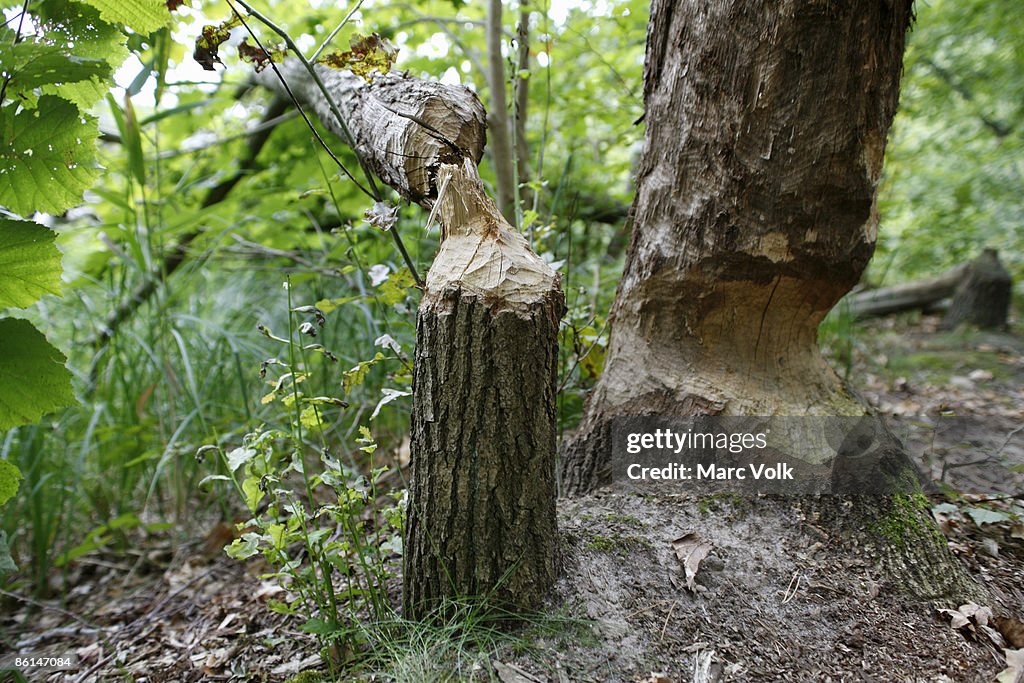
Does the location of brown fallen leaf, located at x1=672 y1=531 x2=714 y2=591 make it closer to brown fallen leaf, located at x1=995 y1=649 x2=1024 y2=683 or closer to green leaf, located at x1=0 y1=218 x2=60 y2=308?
brown fallen leaf, located at x1=995 y1=649 x2=1024 y2=683

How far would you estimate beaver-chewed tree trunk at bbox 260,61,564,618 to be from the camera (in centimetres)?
126

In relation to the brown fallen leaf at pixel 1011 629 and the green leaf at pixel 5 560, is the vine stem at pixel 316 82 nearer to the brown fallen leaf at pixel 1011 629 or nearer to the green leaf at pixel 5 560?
the green leaf at pixel 5 560

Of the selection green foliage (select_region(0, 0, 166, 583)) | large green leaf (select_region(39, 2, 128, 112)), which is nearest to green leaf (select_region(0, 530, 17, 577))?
green foliage (select_region(0, 0, 166, 583))

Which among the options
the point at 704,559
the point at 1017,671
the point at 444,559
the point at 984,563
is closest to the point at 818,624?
the point at 704,559

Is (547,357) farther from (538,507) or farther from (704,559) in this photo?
(704,559)

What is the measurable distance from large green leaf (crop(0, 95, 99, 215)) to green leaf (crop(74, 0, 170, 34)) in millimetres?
196

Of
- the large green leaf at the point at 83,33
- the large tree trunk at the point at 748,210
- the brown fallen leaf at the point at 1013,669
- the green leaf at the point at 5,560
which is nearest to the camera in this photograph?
the green leaf at the point at 5,560

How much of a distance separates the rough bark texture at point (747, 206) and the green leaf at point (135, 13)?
1227 mm

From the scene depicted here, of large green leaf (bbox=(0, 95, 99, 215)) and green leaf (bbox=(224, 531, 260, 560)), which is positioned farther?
green leaf (bbox=(224, 531, 260, 560))

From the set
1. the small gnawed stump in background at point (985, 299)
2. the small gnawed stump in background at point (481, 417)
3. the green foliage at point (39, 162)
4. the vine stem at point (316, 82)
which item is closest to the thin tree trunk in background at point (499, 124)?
the vine stem at point (316, 82)

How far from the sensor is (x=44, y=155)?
47.8 inches

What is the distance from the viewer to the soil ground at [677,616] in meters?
1.36

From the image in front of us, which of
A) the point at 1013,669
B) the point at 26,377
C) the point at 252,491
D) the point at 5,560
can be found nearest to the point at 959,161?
the point at 1013,669

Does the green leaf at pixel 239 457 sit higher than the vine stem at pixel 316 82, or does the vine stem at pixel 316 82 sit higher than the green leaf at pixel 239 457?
the vine stem at pixel 316 82
